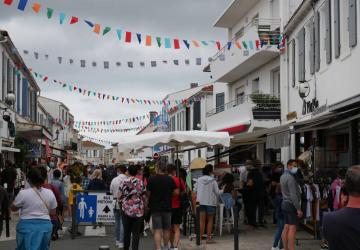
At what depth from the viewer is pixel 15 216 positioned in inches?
712

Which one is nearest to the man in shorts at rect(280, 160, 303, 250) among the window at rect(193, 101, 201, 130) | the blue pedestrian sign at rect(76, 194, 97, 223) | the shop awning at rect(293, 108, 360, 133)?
the shop awning at rect(293, 108, 360, 133)

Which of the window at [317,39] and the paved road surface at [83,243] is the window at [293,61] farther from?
the paved road surface at [83,243]

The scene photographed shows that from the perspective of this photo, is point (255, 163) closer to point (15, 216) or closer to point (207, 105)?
point (15, 216)

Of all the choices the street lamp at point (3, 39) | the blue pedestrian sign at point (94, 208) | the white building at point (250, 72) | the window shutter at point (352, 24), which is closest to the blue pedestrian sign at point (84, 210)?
the blue pedestrian sign at point (94, 208)

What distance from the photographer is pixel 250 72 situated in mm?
25484

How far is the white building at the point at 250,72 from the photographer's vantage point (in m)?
21.2

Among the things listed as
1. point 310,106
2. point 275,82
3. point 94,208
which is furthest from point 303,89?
point 94,208

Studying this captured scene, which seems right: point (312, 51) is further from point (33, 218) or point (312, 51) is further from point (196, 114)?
point (196, 114)

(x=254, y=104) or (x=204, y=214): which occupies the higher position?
(x=254, y=104)

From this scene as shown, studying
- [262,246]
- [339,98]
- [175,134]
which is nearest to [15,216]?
[175,134]

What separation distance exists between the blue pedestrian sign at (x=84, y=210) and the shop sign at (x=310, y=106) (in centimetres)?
672

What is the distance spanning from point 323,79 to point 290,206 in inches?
244

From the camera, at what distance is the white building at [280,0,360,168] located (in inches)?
488

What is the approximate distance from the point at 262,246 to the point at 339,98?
14.0 feet
